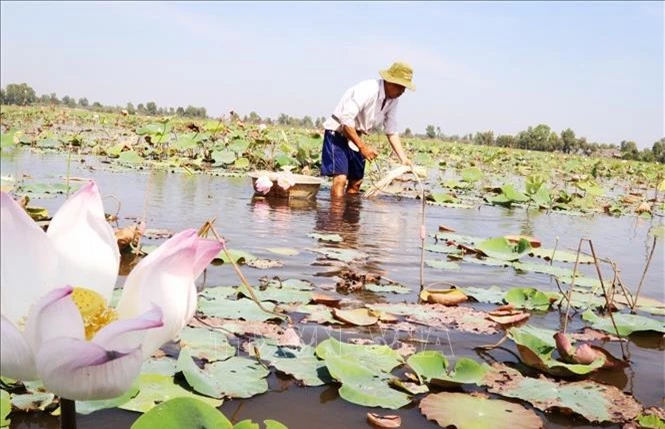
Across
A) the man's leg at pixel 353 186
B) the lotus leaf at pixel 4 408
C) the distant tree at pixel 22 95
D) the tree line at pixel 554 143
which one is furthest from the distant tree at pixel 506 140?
the lotus leaf at pixel 4 408

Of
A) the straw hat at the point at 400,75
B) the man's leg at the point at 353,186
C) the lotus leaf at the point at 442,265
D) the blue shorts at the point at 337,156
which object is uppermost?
the straw hat at the point at 400,75

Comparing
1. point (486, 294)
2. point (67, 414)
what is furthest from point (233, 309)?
point (67, 414)

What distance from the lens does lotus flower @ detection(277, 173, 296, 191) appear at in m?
5.95

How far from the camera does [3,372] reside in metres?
0.63

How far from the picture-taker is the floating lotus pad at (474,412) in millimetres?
1649

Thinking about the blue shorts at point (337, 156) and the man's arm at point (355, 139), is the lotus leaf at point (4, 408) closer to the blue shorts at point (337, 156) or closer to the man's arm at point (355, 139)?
the man's arm at point (355, 139)

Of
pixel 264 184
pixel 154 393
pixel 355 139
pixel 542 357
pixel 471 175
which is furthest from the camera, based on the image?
pixel 471 175

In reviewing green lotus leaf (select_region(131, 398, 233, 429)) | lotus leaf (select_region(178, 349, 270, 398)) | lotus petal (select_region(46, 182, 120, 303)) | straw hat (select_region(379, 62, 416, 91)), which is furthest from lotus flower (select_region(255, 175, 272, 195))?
lotus petal (select_region(46, 182, 120, 303))

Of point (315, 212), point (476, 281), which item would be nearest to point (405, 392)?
point (476, 281)

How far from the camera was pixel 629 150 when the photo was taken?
3912 centimetres

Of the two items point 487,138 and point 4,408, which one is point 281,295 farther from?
point 487,138

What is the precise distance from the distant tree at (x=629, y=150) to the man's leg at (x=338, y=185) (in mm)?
34120

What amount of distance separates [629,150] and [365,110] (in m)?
37.1

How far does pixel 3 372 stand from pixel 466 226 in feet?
17.8
